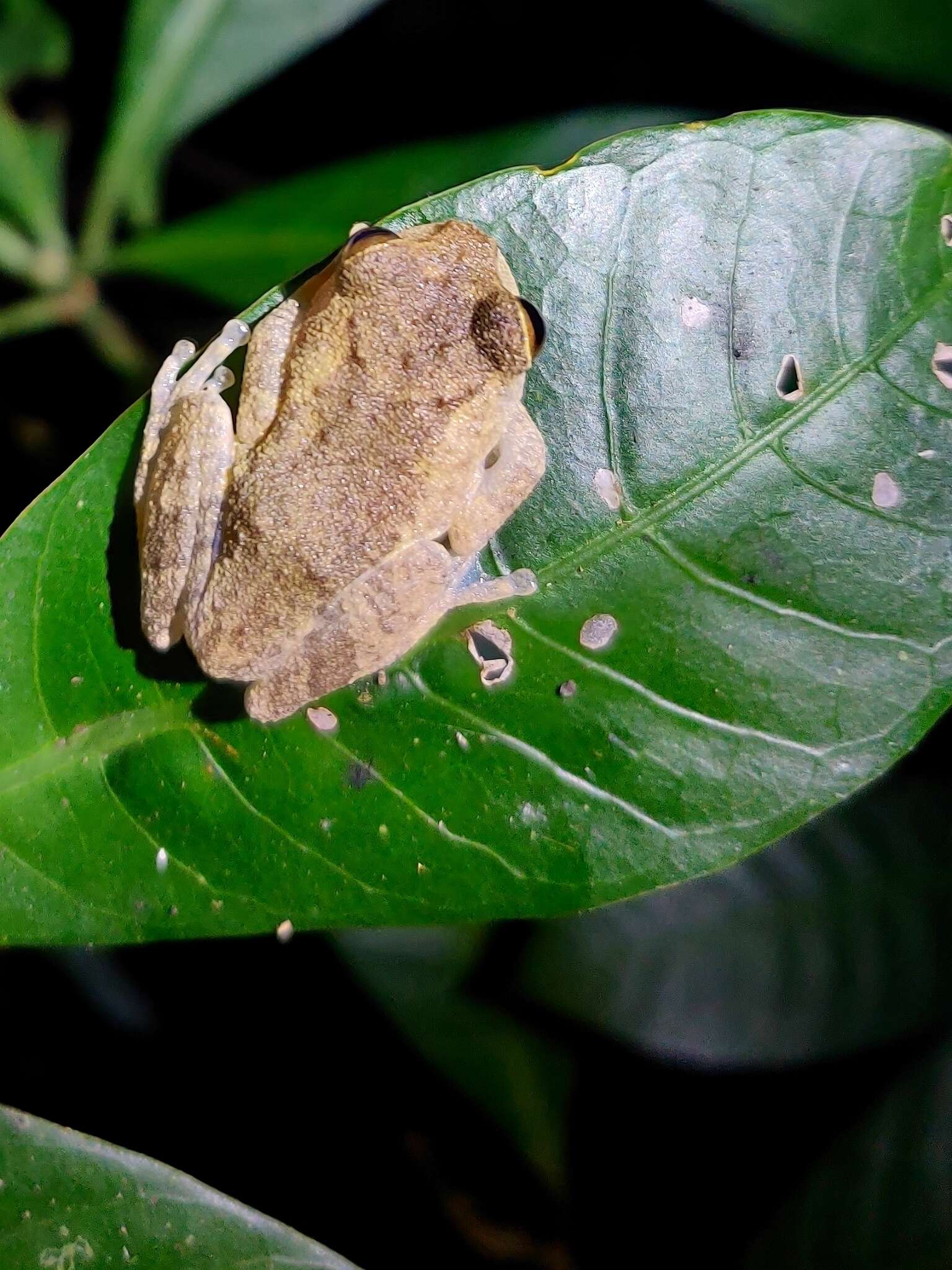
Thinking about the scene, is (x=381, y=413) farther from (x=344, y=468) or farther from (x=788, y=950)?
(x=788, y=950)

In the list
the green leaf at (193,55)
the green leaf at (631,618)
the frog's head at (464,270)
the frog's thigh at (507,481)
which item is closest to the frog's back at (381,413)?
A: the frog's head at (464,270)

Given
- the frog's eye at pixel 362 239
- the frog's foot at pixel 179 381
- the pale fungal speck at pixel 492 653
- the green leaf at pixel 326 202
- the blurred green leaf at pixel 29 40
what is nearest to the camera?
the pale fungal speck at pixel 492 653

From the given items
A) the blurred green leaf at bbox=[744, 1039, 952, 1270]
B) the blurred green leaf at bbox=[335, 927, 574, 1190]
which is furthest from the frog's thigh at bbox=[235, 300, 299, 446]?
the blurred green leaf at bbox=[744, 1039, 952, 1270]

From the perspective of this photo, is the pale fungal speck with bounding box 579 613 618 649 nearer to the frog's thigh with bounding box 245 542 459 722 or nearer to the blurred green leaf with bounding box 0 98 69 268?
the frog's thigh with bounding box 245 542 459 722

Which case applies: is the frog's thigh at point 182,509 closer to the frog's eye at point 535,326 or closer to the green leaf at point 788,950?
the frog's eye at point 535,326

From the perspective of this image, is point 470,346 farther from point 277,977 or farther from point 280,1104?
point 280,1104

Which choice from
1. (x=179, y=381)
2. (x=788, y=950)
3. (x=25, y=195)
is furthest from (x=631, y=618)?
(x=25, y=195)

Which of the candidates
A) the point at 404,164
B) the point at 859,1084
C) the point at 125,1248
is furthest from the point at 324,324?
the point at 859,1084
